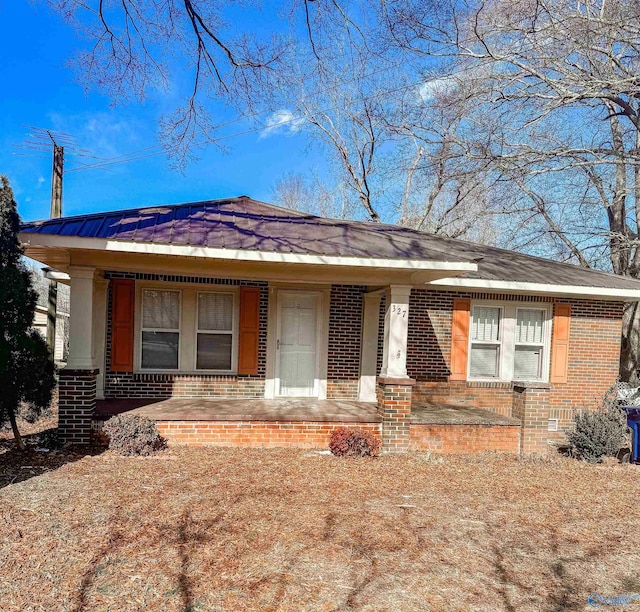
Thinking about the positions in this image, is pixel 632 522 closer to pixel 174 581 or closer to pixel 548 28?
pixel 174 581

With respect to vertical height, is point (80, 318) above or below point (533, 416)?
above

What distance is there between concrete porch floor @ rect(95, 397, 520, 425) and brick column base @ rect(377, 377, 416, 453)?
23 cm

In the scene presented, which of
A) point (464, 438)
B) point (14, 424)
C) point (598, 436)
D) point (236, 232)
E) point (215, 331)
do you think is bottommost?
point (464, 438)

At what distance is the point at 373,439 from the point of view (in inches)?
280

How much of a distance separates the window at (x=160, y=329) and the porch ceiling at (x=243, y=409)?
2.30ft

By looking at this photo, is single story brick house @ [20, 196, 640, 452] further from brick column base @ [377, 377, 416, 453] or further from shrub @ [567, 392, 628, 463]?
shrub @ [567, 392, 628, 463]

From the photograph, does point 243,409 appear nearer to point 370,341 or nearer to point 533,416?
point 370,341

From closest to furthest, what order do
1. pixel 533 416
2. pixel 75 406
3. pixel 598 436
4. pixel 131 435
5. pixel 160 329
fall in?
pixel 131 435 < pixel 75 406 < pixel 598 436 < pixel 533 416 < pixel 160 329

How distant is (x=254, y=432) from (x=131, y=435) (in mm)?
1666

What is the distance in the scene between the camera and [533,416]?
779cm

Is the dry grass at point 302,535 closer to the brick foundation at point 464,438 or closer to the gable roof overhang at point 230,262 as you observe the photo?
the brick foundation at point 464,438

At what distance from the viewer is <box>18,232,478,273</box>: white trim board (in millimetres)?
5992

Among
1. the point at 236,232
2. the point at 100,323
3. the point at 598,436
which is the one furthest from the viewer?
the point at 100,323

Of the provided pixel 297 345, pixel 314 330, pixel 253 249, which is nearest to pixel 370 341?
pixel 314 330
